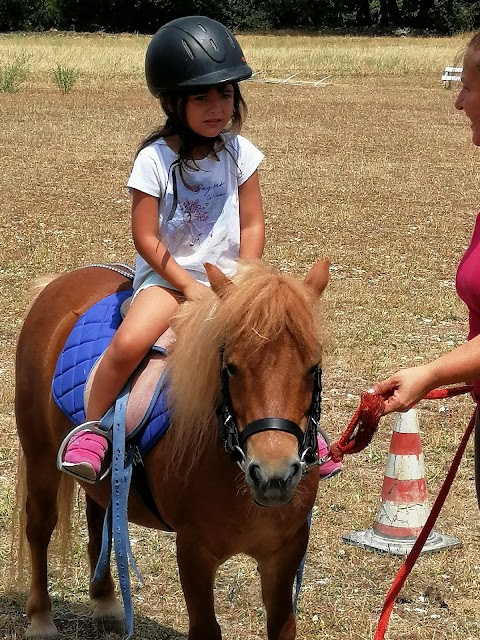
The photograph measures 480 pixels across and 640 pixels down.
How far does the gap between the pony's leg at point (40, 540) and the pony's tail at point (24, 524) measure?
0.13 ft

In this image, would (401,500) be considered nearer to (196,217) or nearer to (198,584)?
(198,584)

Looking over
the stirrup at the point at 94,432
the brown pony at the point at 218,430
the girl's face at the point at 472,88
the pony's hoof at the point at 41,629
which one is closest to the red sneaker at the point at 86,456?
the stirrup at the point at 94,432

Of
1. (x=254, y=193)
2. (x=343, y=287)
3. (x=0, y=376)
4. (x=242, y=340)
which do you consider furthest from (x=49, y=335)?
(x=343, y=287)

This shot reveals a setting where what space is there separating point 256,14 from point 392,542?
63.5 m

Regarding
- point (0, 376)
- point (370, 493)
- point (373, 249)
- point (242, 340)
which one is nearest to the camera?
point (242, 340)

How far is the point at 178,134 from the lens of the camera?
364 cm

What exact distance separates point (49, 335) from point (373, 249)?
22.8 ft

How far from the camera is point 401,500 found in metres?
4.78

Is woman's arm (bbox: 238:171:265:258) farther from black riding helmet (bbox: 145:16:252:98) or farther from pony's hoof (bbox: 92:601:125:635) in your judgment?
pony's hoof (bbox: 92:601:125:635)

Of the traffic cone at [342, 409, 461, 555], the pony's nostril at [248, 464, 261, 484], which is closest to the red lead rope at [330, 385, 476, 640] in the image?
the pony's nostril at [248, 464, 261, 484]

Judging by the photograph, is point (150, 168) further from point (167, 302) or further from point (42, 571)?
point (42, 571)

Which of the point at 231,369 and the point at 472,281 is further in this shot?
the point at 472,281

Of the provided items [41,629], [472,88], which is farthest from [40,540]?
[472,88]

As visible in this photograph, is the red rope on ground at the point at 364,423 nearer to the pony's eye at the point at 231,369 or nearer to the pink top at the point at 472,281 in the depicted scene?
the pink top at the point at 472,281
